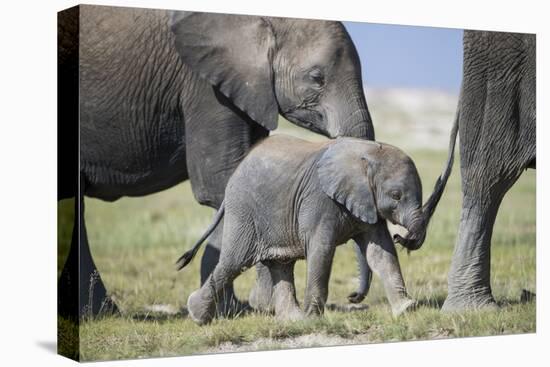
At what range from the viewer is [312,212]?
9094 millimetres

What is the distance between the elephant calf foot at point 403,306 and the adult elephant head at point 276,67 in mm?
1163

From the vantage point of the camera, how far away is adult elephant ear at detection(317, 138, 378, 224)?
906 cm

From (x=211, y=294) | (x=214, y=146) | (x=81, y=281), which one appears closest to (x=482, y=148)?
(x=214, y=146)

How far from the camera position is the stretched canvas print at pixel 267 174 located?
354 inches

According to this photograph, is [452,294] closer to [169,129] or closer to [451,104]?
[451,104]

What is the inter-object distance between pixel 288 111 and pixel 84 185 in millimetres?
1552

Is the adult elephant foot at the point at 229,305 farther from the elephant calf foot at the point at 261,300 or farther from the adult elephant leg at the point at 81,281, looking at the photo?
the adult elephant leg at the point at 81,281

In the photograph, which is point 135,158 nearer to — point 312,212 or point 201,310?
point 201,310

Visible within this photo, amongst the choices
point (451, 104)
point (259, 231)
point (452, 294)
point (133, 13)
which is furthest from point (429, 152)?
point (133, 13)

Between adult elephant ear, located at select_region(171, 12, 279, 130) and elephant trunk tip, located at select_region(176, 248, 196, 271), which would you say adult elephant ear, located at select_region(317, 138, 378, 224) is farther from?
elephant trunk tip, located at select_region(176, 248, 196, 271)

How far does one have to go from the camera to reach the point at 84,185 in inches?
351

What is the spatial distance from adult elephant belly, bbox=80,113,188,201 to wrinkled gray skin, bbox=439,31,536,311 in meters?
2.13

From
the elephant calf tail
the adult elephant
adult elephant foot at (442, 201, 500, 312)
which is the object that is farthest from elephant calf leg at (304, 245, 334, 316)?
adult elephant foot at (442, 201, 500, 312)

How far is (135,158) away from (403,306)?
84.2 inches
